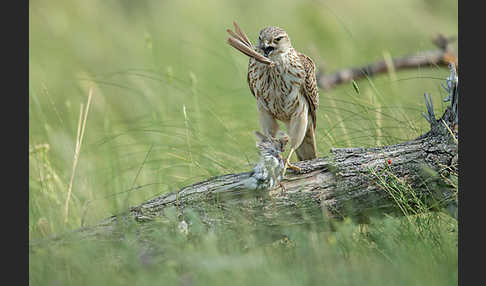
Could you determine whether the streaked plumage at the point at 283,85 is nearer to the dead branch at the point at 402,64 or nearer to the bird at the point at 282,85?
the bird at the point at 282,85

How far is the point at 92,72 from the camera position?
10.5 meters

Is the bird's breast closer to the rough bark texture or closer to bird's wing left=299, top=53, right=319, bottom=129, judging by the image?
bird's wing left=299, top=53, right=319, bottom=129

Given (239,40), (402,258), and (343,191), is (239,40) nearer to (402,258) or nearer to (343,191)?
(343,191)

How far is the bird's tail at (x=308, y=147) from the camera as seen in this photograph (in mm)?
5582

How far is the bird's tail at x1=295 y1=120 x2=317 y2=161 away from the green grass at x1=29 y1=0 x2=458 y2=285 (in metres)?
0.08

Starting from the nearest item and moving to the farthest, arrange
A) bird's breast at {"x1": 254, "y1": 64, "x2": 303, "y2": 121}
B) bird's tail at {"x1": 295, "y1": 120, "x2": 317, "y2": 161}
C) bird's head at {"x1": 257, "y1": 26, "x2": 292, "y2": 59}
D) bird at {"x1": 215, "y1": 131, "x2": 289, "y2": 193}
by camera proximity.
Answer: bird at {"x1": 215, "y1": 131, "x2": 289, "y2": 193} < bird's head at {"x1": 257, "y1": 26, "x2": 292, "y2": 59} < bird's breast at {"x1": 254, "y1": 64, "x2": 303, "y2": 121} < bird's tail at {"x1": 295, "y1": 120, "x2": 317, "y2": 161}

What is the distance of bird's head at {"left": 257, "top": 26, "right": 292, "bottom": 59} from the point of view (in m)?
4.98

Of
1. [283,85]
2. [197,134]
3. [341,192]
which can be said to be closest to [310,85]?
[283,85]

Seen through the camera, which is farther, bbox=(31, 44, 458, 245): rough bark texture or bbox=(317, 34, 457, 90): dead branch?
bbox=(317, 34, 457, 90): dead branch

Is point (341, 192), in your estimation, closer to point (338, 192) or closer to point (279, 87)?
point (338, 192)

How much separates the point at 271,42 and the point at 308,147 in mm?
1121


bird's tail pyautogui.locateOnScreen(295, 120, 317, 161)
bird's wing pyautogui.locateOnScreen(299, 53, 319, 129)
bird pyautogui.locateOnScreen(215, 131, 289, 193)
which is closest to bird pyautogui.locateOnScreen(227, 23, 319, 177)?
bird's wing pyautogui.locateOnScreen(299, 53, 319, 129)

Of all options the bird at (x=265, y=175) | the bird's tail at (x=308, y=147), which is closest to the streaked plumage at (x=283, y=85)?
the bird's tail at (x=308, y=147)

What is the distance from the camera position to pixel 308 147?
222 inches
